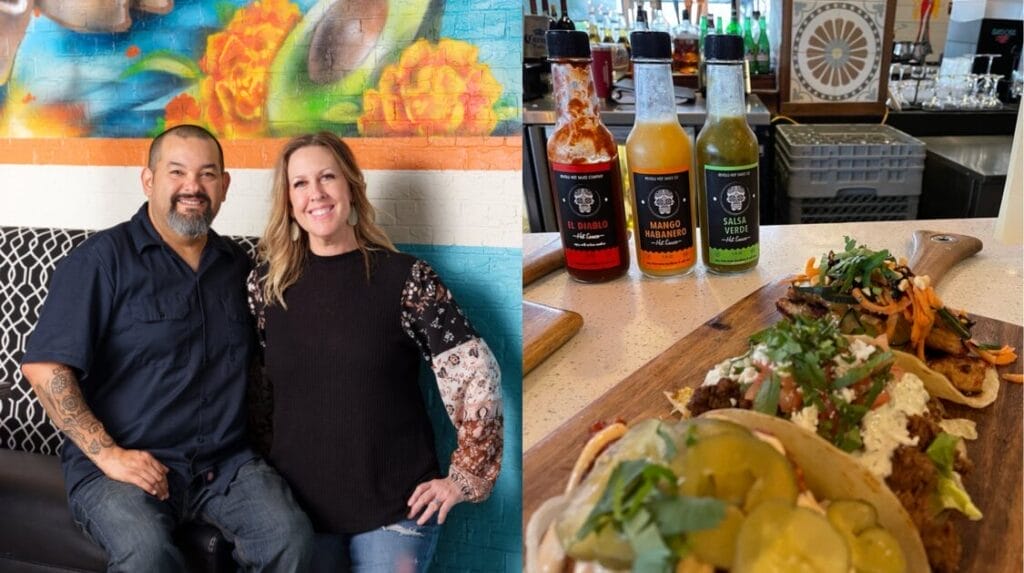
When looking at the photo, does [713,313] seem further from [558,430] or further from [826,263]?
[558,430]

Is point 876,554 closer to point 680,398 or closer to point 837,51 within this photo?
point 680,398

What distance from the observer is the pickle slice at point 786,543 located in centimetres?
67

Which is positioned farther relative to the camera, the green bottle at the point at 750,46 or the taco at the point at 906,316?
the green bottle at the point at 750,46

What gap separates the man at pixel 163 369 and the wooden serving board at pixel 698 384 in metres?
0.57

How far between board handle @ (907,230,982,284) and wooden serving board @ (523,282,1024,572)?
6.9 inches

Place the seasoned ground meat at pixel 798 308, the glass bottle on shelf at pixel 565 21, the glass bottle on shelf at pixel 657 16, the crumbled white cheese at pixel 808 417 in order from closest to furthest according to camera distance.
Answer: the crumbled white cheese at pixel 808 417
the seasoned ground meat at pixel 798 308
the glass bottle on shelf at pixel 565 21
the glass bottle on shelf at pixel 657 16

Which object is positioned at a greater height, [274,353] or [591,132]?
[591,132]

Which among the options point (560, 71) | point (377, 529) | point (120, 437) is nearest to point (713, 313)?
point (560, 71)

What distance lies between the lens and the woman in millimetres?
1454

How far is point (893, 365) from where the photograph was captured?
1.15m

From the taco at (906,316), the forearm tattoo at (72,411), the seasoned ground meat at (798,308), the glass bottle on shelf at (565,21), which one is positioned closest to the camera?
the taco at (906,316)

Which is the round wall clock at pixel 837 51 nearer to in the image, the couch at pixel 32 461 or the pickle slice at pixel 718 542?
the couch at pixel 32 461

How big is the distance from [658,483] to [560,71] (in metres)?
0.92

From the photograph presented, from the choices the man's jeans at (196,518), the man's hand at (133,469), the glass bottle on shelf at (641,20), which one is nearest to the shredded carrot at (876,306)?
the man's jeans at (196,518)
